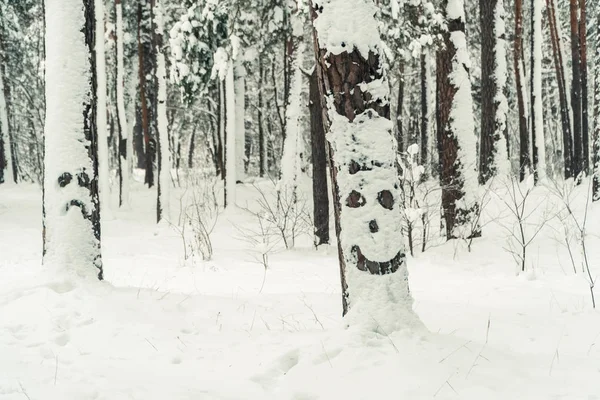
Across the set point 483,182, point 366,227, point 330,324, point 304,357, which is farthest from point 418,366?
point 483,182

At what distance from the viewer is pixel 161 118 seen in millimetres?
12664

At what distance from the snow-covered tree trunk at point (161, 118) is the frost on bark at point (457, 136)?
24.4 ft

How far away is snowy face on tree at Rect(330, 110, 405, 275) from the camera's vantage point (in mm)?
3072

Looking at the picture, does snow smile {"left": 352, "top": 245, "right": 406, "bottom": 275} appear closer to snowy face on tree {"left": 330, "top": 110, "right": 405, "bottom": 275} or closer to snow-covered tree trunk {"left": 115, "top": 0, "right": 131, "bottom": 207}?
snowy face on tree {"left": 330, "top": 110, "right": 405, "bottom": 275}

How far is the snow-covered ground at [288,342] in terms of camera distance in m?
2.59

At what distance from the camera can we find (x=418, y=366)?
2.71 meters

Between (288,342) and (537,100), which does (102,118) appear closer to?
(288,342)

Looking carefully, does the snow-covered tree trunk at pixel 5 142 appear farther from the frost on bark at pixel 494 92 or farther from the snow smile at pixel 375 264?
the snow smile at pixel 375 264

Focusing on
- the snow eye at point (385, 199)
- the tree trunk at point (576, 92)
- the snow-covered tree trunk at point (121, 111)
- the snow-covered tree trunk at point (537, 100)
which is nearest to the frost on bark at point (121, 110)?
the snow-covered tree trunk at point (121, 111)

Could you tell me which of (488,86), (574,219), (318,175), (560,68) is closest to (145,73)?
(318,175)

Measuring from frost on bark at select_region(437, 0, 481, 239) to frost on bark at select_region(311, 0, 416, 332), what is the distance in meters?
4.66

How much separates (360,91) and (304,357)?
167 cm

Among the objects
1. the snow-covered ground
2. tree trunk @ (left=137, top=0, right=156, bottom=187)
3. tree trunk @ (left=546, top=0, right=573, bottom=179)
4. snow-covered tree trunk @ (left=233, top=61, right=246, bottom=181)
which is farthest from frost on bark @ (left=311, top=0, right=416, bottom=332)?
tree trunk @ (left=546, top=0, right=573, bottom=179)

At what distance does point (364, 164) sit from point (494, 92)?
8.24m
